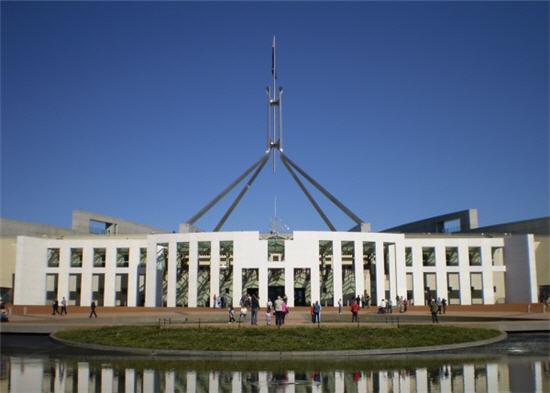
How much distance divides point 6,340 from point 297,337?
11189mm

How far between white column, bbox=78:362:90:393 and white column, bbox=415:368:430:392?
6.41 m

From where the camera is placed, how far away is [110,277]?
48438mm

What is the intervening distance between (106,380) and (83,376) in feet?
2.56

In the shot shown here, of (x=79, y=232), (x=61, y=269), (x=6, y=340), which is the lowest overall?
(x=6, y=340)

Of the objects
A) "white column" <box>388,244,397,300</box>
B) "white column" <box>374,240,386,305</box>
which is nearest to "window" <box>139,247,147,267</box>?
"white column" <box>374,240,386,305</box>

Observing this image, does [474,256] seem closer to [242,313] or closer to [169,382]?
[242,313]

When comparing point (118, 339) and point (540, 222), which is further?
point (540, 222)

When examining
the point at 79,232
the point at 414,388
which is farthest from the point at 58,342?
the point at 79,232

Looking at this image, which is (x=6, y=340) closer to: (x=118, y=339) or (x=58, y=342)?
(x=58, y=342)

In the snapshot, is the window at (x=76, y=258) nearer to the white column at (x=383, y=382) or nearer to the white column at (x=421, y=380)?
the white column at (x=383, y=382)

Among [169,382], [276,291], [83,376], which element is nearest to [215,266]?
[276,291]

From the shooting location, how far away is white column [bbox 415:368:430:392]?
35.8 feet

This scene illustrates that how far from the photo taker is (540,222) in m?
53.8

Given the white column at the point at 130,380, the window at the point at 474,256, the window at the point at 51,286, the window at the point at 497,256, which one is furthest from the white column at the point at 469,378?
the window at the point at 51,286
